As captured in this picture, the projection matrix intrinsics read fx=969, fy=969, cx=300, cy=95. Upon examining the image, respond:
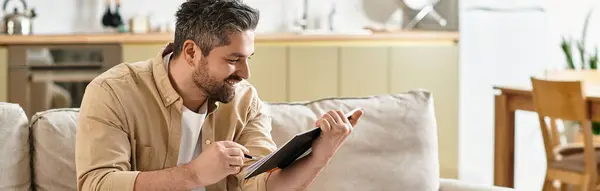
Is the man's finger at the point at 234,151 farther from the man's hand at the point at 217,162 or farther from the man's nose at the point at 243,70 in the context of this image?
the man's nose at the point at 243,70

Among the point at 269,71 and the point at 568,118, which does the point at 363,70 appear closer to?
the point at 269,71

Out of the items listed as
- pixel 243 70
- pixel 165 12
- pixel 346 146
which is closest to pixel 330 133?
pixel 243 70

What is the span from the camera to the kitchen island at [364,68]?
18.6ft

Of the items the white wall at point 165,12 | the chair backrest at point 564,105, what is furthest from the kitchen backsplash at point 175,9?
the chair backrest at point 564,105

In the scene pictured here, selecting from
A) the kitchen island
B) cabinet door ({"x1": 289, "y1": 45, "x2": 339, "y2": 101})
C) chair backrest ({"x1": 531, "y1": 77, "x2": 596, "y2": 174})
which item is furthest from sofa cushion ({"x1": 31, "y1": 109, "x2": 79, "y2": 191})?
cabinet door ({"x1": 289, "y1": 45, "x2": 339, "y2": 101})

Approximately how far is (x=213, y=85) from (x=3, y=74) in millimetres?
3278

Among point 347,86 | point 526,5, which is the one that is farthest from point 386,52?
point 526,5

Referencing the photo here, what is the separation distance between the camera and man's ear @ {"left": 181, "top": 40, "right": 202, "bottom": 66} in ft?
7.17

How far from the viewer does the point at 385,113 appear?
271 cm

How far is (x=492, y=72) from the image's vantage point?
6098 mm

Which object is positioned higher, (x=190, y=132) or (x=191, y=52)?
(x=191, y=52)

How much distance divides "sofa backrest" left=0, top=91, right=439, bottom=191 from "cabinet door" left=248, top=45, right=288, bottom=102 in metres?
2.86

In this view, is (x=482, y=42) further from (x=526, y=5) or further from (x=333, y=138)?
(x=333, y=138)

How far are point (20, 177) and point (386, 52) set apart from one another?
12.3 feet
